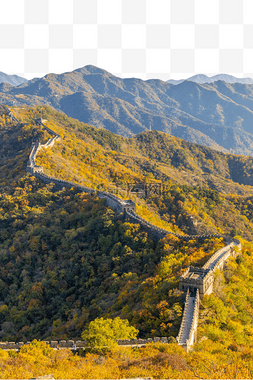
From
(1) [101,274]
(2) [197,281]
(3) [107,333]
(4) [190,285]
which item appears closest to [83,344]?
(3) [107,333]

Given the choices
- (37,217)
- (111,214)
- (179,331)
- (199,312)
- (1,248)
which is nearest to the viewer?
(179,331)

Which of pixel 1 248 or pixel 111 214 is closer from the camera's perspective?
pixel 111 214

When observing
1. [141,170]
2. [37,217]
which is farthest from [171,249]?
[141,170]

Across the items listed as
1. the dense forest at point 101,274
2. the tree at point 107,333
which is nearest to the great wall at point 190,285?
the dense forest at point 101,274

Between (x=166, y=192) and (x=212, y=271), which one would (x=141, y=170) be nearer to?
(x=166, y=192)

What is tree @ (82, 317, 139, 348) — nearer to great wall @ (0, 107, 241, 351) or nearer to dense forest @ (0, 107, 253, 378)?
great wall @ (0, 107, 241, 351)

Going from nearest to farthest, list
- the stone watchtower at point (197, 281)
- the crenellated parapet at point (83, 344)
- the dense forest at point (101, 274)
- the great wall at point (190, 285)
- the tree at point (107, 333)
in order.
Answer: the tree at point (107, 333) < the crenellated parapet at point (83, 344) < the great wall at point (190, 285) < the dense forest at point (101, 274) < the stone watchtower at point (197, 281)

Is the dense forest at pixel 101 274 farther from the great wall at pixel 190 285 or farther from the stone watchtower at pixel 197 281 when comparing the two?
the stone watchtower at pixel 197 281
